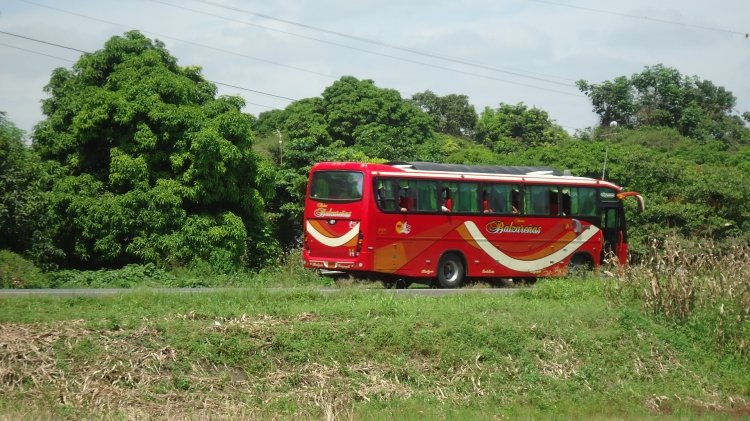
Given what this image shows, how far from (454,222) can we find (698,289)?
8.58 meters

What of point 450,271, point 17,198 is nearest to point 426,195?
point 450,271

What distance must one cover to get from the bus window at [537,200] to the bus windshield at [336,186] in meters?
5.29

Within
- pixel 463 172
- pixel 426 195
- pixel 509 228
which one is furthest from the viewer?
pixel 509 228

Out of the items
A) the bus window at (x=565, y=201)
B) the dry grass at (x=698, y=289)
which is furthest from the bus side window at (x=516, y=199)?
the dry grass at (x=698, y=289)

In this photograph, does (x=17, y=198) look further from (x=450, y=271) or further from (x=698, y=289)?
(x=698, y=289)

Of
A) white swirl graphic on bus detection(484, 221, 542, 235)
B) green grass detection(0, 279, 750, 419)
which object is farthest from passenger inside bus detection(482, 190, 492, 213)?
green grass detection(0, 279, 750, 419)

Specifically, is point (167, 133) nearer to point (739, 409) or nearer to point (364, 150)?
point (364, 150)

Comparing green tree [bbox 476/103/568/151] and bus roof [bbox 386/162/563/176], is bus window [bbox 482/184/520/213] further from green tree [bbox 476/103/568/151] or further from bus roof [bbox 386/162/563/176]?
→ green tree [bbox 476/103/568/151]

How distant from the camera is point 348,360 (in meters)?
13.1

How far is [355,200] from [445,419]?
1126 cm

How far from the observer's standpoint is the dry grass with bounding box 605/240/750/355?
1558 centimetres

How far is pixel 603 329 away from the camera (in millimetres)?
15789

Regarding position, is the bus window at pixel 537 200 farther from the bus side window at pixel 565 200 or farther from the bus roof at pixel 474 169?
the bus roof at pixel 474 169

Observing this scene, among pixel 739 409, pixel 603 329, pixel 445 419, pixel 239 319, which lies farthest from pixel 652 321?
pixel 239 319
